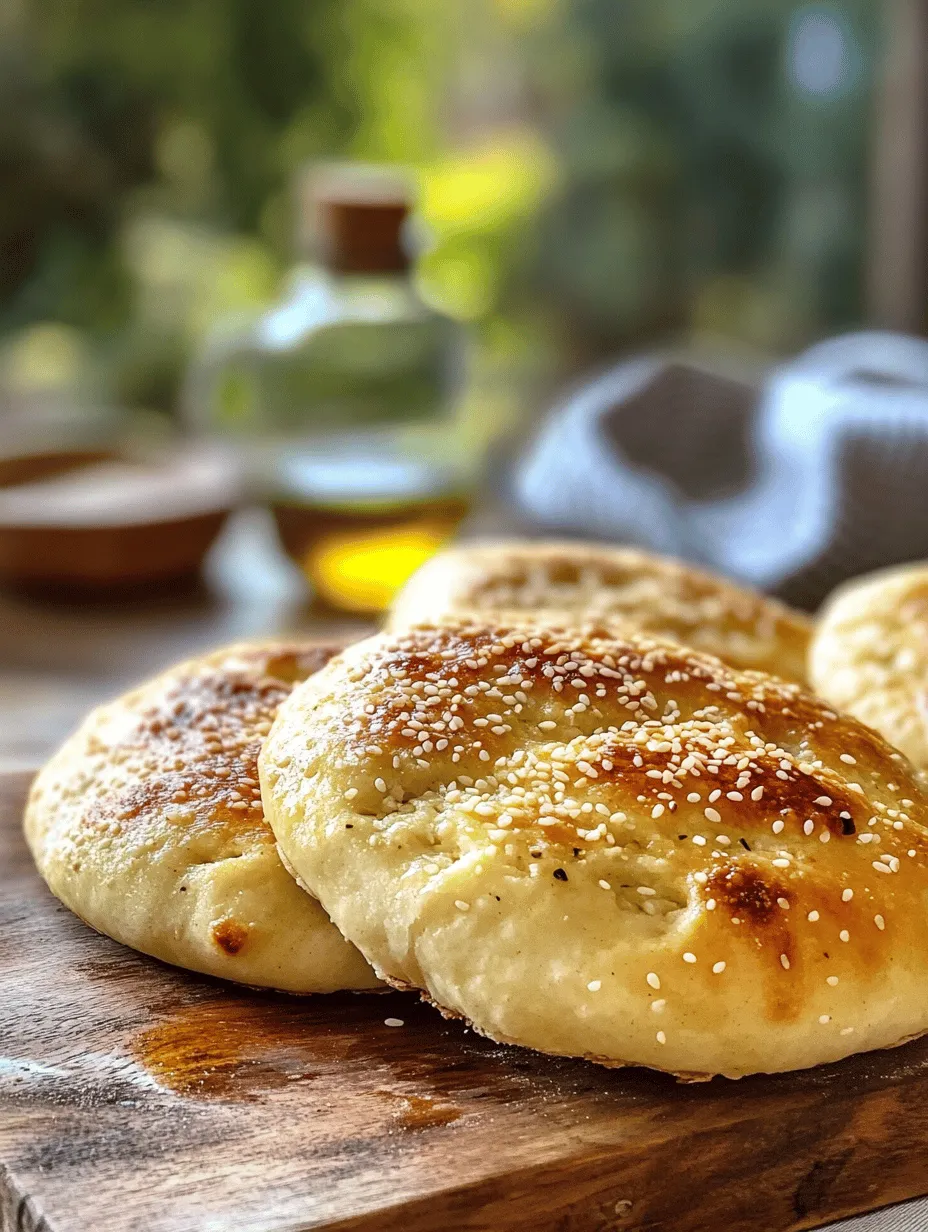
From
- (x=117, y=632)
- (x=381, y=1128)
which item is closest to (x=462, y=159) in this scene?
(x=117, y=632)

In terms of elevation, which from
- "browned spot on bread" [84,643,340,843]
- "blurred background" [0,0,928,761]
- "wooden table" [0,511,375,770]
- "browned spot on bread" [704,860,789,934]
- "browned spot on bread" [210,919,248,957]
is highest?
"blurred background" [0,0,928,761]

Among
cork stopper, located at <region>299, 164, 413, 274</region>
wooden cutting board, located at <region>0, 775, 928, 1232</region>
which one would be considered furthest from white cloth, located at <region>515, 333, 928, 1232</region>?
wooden cutting board, located at <region>0, 775, 928, 1232</region>

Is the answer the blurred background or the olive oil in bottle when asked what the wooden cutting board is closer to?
the blurred background

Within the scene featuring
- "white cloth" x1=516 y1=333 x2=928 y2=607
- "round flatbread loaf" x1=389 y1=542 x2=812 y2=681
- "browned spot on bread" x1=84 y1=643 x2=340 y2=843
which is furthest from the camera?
"white cloth" x1=516 y1=333 x2=928 y2=607

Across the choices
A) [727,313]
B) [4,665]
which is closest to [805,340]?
[727,313]

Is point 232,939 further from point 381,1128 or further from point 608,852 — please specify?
point 608,852

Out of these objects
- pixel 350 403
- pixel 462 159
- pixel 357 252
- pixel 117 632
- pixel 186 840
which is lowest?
pixel 117 632

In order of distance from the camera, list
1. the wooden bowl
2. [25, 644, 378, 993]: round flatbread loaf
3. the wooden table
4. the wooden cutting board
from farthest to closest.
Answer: the wooden bowl < the wooden table < [25, 644, 378, 993]: round flatbread loaf < the wooden cutting board
